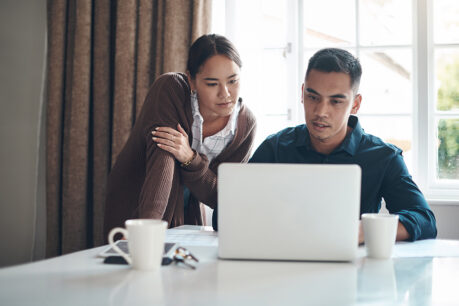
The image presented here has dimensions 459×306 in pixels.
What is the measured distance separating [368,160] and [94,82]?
160 cm

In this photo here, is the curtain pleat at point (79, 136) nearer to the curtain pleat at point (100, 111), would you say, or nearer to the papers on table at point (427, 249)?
the curtain pleat at point (100, 111)

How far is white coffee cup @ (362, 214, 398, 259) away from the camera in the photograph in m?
1.08

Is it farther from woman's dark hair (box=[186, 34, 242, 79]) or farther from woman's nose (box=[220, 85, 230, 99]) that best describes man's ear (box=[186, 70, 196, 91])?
woman's nose (box=[220, 85, 230, 99])

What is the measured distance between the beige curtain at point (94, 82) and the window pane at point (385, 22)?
862mm

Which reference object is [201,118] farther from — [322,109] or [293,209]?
[293,209]

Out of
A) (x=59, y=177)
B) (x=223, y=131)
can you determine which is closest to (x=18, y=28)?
→ (x=59, y=177)

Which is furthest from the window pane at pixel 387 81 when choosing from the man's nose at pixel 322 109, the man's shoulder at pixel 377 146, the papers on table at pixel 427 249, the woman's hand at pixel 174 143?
the papers on table at pixel 427 249

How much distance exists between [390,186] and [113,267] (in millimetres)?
978

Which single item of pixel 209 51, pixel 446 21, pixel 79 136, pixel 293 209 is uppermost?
pixel 446 21

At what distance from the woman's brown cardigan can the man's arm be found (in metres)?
0.59

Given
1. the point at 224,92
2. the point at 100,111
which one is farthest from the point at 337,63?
the point at 100,111

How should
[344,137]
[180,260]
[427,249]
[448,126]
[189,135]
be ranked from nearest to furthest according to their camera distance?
[180,260]
[427,249]
[344,137]
[189,135]
[448,126]

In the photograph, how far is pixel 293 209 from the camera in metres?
1.02

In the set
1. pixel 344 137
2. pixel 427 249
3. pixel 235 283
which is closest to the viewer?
pixel 235 283
